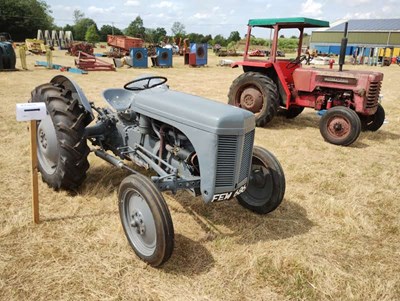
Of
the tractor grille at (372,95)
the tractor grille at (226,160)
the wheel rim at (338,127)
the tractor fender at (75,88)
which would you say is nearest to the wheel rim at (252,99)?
the wheel rim at (338,127)

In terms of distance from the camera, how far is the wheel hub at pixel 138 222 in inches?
102

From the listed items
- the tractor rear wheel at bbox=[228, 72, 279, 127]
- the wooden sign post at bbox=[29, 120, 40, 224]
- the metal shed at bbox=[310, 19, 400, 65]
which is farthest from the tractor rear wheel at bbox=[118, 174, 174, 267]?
the metal shed at bbox=[310, 19, 400, 65]

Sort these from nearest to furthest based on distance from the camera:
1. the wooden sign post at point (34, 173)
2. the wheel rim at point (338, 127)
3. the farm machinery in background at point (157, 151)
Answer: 1. the farm machinery in background at point (157, 151)
2. the wooden sign post at point (34, 173)
3. the wheel rim at point (338, 127)

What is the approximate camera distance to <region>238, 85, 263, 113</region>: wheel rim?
6629 millimetres

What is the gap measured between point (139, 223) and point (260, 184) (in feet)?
4.14

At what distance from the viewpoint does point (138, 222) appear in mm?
2611

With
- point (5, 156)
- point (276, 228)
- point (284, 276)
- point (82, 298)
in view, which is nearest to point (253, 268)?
point (284, 276)

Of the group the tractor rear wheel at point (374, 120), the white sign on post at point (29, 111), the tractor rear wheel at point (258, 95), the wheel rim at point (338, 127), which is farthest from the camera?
the tractor rear wheel at point (374, 120)

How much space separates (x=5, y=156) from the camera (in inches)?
178

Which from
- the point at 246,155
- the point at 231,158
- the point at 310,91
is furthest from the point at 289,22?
the point at 231,158

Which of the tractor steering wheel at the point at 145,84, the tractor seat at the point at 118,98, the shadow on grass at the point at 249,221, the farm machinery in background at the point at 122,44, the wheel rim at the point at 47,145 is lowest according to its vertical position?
the shadow on grass at the point at 249,221

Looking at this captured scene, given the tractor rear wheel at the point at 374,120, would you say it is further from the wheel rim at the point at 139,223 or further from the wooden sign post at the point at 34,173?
the wooden sign post at the point at 34,173

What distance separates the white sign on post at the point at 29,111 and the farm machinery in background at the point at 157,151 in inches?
17.6

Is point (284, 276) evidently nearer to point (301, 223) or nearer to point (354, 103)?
point (301, 223)
